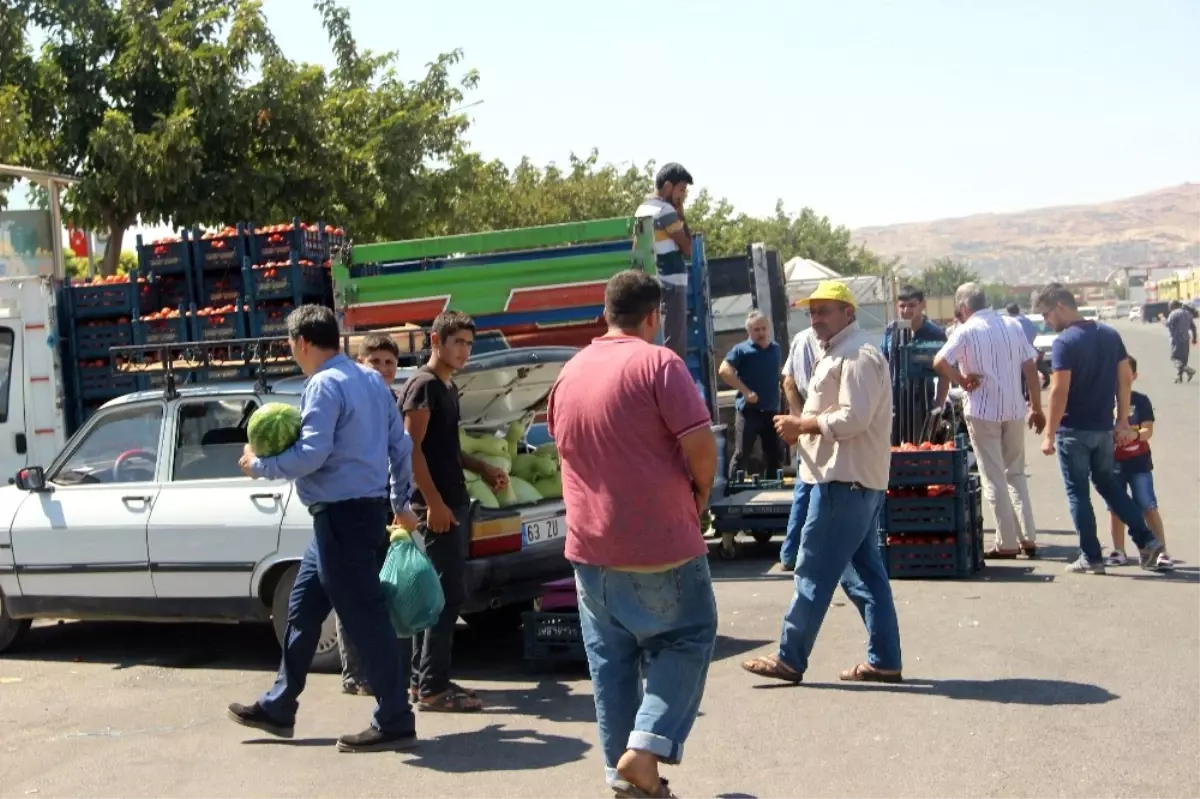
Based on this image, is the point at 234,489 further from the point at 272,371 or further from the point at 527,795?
the point at 527,795

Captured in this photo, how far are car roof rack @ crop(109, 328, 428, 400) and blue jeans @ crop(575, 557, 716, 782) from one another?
334 centimetres

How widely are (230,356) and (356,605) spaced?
4289 millimetres

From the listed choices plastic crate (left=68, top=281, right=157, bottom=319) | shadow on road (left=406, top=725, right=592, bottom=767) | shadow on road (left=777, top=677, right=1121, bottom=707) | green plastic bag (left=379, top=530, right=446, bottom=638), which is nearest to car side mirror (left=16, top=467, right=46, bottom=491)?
green plastic bag (left=379, top=530, right=446, bottom=638)

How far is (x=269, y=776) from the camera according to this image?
241 inches

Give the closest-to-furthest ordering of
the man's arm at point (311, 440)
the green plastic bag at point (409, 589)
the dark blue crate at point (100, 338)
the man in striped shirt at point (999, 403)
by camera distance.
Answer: the man's arm at point (311, 440), the green plastic bag at point (409, 589), the man in striped shirt at point (999, 403), the dark blue crate at point (100, 338)

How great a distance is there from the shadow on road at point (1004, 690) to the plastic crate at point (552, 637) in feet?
3.92

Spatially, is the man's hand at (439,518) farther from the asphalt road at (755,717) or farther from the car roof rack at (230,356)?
the car roof rack at (230,356)

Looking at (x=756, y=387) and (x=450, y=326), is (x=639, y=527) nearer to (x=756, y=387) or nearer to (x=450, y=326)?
(x=450, y=326)

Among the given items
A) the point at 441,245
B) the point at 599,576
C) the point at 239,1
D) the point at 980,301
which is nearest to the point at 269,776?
the point at 599,576

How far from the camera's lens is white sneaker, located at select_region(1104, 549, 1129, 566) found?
34.3 ft

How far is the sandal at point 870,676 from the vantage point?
720 centimetres

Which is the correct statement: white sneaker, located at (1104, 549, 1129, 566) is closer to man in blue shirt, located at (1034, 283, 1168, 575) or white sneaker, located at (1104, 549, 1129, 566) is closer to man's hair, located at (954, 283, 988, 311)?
man in blue shirt, located at (1034, 283, 1168, 575)

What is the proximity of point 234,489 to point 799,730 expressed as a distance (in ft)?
11.3

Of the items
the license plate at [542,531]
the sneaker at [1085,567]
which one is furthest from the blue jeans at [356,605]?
the sneaker at [1085,567]
